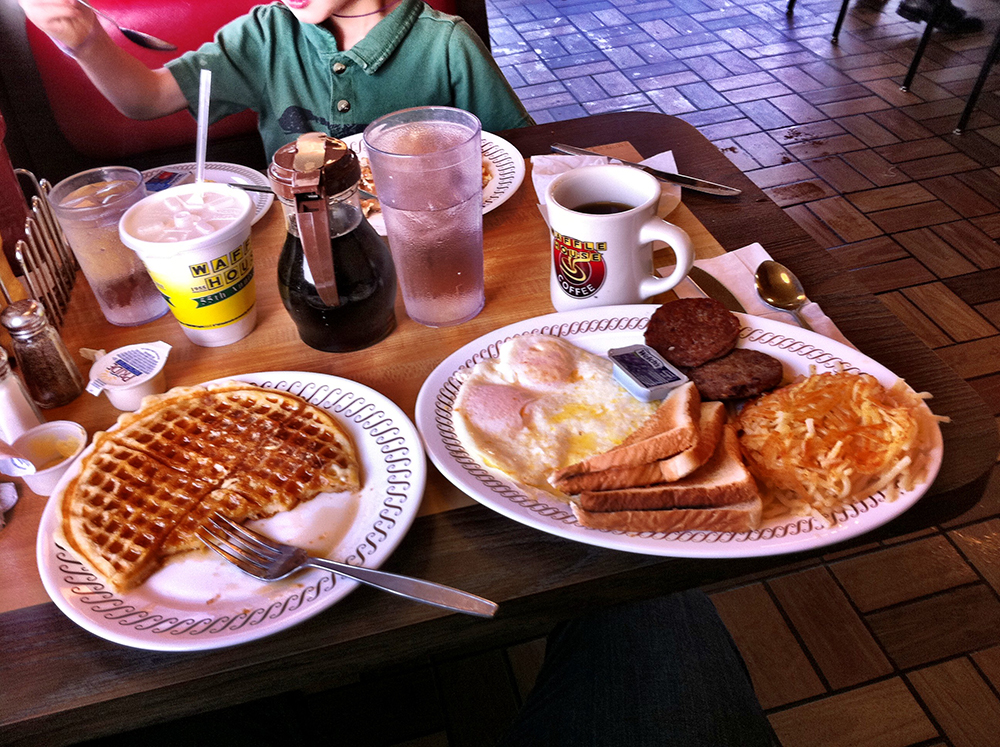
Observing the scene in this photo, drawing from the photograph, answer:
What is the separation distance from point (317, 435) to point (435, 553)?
0.22m

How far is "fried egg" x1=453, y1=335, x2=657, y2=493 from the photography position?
2.92 ft

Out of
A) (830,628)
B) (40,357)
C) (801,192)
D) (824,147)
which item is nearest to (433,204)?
(40,357)

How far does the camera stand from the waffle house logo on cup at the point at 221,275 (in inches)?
41.4

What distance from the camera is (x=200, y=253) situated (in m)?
1.03

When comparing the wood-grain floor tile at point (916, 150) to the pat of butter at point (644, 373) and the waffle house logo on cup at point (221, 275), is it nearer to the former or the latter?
the pat of butter at point (644, 373)

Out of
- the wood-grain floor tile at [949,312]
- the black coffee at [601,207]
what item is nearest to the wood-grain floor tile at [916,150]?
the wood-grain floor tile at [949,312]

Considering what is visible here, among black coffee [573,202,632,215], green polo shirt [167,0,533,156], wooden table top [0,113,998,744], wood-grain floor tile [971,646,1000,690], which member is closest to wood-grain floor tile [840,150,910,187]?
green polo shirt [167,0,533,156]

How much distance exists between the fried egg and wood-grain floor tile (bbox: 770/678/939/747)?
3.29 ft

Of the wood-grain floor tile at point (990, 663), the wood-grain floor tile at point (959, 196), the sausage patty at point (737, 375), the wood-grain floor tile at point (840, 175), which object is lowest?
the wood-grain floor tile at point (990, 663)

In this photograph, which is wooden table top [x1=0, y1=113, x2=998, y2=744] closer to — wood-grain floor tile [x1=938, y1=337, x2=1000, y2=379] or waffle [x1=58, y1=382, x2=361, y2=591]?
waffle [x1=58, y1=382, x2=361, y2=591]

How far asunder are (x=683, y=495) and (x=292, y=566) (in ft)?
1.39

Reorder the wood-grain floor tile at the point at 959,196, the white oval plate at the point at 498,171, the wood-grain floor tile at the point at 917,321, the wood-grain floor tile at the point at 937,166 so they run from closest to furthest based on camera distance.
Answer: the white oval plate at the point at 498,171
the wood-grain floor tile at the point at 917,321
the wood-grain floor tile at the point at 959,196
the wood-grain floor tile at the point at 937,166

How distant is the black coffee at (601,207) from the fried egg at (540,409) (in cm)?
22

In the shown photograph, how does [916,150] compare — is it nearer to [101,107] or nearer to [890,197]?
[890,197]
